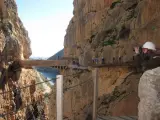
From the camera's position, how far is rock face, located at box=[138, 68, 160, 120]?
10.3 feet

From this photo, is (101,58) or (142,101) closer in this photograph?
(142,101)

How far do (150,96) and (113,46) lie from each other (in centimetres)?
954

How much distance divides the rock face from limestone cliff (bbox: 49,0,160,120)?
5.05m

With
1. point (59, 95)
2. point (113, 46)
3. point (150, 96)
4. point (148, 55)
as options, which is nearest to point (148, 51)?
point (148, 55)

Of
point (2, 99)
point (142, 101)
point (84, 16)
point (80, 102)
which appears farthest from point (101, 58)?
point (2, 99)

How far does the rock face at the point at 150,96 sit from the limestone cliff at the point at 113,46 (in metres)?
5.05

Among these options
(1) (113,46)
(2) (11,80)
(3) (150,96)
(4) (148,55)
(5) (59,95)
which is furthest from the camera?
(2) (11,80)

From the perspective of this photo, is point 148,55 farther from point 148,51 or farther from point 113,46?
point 113,46

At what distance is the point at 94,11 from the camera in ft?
59.6

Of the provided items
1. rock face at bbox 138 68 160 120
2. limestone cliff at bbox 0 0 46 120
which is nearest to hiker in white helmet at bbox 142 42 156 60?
rock face at bbox 138 68 160 120

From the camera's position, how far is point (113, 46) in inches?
497

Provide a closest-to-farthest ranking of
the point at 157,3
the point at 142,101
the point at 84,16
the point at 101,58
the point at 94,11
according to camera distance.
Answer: the point at 142,101, the point at 157,3, the point at 101,58, the point at 94,11, the point at 84,16

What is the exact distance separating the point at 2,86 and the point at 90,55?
14531mm

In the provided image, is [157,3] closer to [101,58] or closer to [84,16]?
[101,58]
